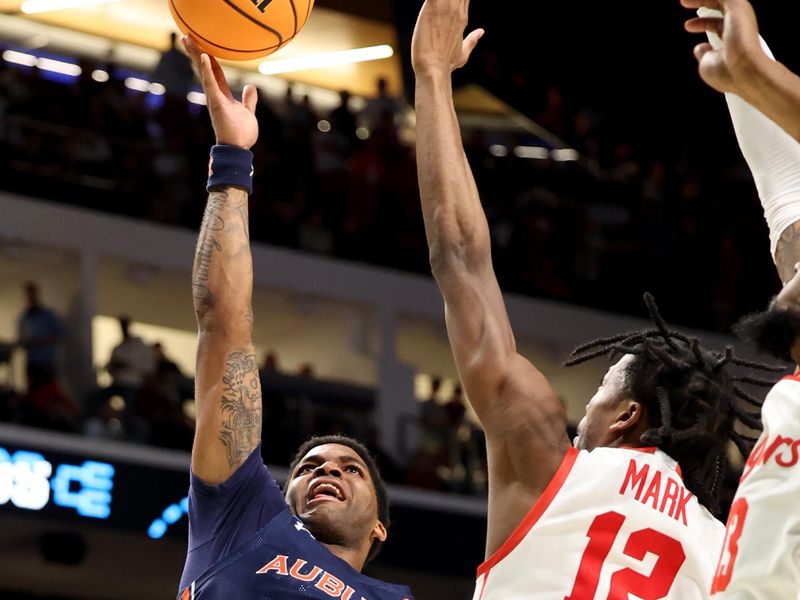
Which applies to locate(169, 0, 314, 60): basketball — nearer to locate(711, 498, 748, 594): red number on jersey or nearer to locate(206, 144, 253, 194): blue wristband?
locate(206, 144, 253, 194): blue wristband

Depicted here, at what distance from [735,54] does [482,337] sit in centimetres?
71

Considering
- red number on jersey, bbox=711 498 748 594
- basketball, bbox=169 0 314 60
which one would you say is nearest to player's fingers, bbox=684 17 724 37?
red number on jersey, bbox=711 498 748 594

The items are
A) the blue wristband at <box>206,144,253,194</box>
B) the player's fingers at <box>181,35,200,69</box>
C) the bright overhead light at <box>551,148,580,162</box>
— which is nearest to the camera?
the blue wristband at <box>206,144,253,194</box>

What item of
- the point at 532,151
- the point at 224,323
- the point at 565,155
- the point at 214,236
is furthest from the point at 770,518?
the point at 532,151

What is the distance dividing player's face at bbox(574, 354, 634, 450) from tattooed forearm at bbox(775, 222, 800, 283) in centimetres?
42

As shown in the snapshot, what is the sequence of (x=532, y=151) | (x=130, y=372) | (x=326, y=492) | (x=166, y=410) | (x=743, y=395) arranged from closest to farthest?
(x=743, y=395) → (x=326, y=492) → (x=166, y=410) → (x=130, y=372) → (x=532, y=151)

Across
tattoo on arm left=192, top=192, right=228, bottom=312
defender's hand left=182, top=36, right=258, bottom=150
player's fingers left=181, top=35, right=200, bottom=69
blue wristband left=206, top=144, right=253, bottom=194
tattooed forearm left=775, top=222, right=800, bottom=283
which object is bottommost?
tattooed forearm left=775, top=222, right=800, bottom=283

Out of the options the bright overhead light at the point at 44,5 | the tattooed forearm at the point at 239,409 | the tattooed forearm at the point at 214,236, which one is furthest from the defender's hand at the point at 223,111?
the bright overhead light at the point at 44,5

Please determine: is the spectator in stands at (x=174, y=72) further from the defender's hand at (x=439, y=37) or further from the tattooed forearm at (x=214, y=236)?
the defender's hand at (x=439, y=37)

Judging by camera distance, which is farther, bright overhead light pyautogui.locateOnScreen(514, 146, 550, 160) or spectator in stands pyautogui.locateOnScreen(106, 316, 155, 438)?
bright overhead light pyautogui.locateOnScreen(514, 146, 550, 160)

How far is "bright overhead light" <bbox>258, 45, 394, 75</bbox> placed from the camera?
690 inches

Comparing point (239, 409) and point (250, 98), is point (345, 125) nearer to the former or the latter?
point (250, 98)

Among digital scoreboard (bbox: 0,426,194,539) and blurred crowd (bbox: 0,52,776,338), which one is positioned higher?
blurred crowd (bbox: 0,52,776,338)

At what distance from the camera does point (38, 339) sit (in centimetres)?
1070
